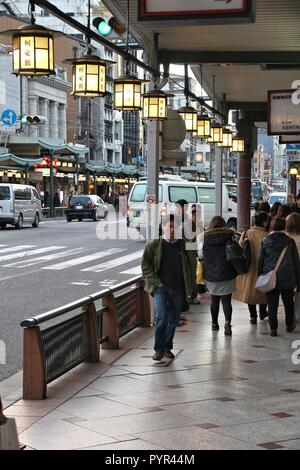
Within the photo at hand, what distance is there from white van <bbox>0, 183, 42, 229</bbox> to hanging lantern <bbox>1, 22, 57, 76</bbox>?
2935cm

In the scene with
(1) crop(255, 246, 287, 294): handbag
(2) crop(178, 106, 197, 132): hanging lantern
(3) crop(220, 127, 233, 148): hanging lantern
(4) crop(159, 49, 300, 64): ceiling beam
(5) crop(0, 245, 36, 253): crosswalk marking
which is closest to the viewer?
(1) crop(255, 246, 287, 294): handbag

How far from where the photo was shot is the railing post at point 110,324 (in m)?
9.91

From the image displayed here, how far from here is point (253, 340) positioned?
10547mm

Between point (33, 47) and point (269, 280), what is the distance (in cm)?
477

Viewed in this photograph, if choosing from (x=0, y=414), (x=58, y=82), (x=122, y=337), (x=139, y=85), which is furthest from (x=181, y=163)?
(x=58, y=82)

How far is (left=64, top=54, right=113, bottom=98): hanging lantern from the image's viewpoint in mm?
9688

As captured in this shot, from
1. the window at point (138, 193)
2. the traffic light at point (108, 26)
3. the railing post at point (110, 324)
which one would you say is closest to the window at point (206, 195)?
the window at point (138, 193)

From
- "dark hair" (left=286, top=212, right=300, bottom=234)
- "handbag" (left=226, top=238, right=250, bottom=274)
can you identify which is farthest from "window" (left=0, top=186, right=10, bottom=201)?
"handbag" (left=226, top=238, right=250, bottom=274)

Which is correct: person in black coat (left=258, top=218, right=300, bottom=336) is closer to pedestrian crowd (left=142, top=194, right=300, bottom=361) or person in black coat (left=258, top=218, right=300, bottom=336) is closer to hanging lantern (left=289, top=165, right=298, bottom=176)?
pedestrian crowd (left=142, top=194, right=300, bottom=361)

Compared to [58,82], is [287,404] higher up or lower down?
lower down

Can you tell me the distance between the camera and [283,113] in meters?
15.3

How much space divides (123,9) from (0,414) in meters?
9.36

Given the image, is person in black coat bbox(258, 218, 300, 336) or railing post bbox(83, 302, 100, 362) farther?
person in black coat bbox(258, 218, 300, 336)

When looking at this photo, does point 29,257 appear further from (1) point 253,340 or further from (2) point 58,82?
(2) point 58,82
